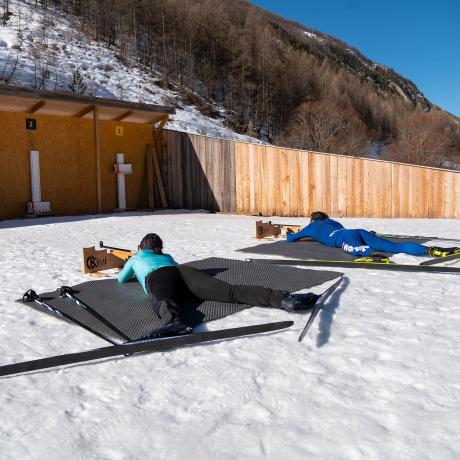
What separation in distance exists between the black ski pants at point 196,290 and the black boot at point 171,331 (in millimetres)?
466

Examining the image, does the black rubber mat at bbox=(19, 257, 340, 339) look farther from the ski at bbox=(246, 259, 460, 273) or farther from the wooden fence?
the wooden fence

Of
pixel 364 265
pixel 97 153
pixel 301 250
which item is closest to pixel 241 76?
pixel 97 153

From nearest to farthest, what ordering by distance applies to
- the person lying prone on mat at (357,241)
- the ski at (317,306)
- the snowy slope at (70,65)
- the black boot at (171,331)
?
1. the black boot at (171,331)
2. the ski at (317,306)
3. the person lying prone on mat at (357,241)
4. the snowy slope at (70,65)

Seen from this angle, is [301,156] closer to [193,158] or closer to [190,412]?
[193,158]

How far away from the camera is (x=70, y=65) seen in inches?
1068

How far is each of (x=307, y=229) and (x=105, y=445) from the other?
5179 mm

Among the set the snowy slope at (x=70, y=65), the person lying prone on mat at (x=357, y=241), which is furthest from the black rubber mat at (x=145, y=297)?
the snowy slope at (x=70, y=65)

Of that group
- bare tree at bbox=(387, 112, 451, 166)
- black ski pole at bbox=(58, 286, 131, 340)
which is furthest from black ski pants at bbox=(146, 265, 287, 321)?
bare tree at bbox=(387, 112, 451, 166)

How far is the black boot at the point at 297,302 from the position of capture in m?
3.72

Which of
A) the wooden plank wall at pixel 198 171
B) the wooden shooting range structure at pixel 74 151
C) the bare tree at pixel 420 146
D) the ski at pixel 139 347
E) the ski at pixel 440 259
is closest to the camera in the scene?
the ski at pixel 139 347

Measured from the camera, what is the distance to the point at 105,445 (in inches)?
81.2

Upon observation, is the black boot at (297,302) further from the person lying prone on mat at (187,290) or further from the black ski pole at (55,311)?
the black ski pole at (55,311)

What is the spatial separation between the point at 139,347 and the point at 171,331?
27cm

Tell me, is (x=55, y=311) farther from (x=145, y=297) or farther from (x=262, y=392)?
(x=262, y=392)
